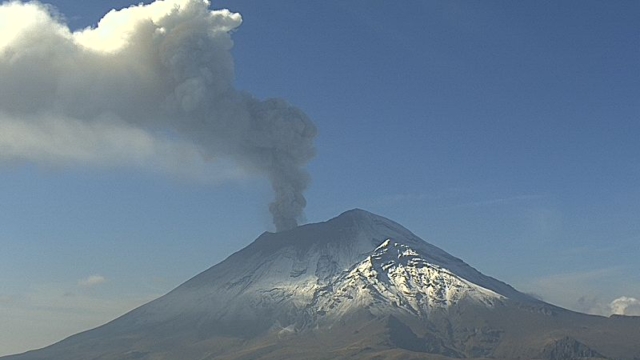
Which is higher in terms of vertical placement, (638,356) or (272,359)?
(272,359)

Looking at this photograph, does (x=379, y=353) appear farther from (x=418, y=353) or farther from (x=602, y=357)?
(x=602, y=357)

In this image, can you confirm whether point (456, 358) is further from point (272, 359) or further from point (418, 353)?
point (272, 359)

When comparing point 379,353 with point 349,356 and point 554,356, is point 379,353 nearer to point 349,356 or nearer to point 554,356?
point 349,356

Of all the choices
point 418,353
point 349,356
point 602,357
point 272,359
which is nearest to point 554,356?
point 602,357

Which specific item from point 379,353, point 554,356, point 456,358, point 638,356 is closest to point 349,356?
point 379,353

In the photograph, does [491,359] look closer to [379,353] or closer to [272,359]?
[379,353]

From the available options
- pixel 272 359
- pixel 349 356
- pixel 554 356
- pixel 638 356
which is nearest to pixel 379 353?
pixel 349 356
